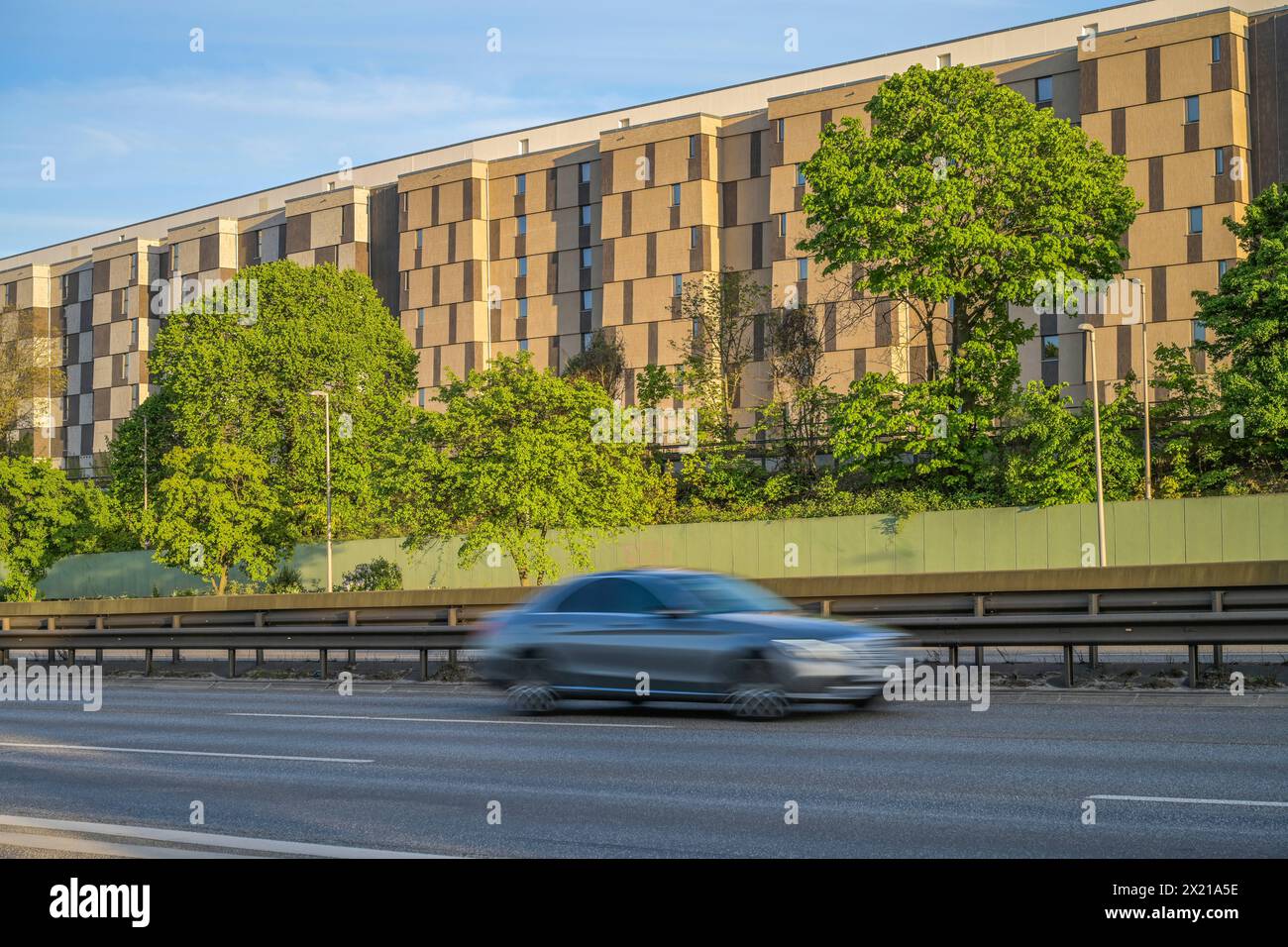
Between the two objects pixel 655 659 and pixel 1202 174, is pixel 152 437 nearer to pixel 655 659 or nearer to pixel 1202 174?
pixel 1202 174

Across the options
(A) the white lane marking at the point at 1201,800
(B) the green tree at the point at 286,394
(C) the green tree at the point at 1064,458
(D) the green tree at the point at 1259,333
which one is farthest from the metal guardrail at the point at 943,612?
(B) the green tree at the point at 286,394

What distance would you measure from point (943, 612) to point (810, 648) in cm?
464

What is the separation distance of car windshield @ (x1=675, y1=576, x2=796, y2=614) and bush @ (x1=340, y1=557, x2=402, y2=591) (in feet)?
133

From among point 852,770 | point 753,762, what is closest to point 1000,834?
point 852,770

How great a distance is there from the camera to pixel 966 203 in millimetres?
43312

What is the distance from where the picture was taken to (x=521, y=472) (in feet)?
148

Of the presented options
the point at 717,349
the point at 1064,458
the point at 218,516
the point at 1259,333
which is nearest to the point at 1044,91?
the point at 717,349

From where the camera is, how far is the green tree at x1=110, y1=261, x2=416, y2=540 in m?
61.3

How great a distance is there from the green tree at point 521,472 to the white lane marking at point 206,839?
117ft

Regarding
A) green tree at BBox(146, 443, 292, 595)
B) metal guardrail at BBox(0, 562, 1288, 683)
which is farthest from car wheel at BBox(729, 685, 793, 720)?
green tree at BBox(146, 443, 292, 595)

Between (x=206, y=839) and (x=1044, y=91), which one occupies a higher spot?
(x=1044, y=91)

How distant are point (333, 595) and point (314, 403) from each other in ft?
133

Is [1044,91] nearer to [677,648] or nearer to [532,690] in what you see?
[532,690]

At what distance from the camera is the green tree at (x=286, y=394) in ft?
201
